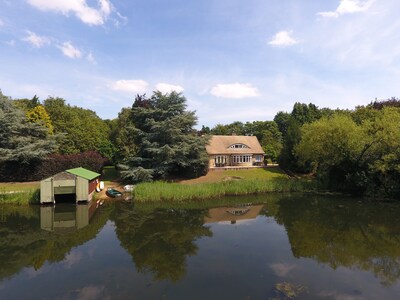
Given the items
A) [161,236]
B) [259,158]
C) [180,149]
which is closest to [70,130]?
[180,149]

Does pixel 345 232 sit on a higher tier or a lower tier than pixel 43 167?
lower

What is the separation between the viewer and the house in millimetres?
48469

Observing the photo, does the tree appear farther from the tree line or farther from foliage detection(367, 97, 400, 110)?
foliage detection(367, 97, 400, 110)

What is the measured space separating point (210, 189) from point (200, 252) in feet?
51.1

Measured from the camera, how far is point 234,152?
4941cm

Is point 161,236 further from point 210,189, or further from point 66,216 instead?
point 210,189

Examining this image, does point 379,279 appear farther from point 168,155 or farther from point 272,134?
point 272,134

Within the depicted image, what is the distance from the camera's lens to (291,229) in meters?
19.9

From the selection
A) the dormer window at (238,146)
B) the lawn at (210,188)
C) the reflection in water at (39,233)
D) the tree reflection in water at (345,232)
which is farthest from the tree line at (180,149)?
the reflection in water at (39,233)

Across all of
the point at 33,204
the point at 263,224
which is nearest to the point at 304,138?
the point at 263,224

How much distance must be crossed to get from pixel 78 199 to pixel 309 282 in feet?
70.8

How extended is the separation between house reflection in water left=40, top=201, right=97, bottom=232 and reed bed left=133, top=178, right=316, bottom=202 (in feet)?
16.6

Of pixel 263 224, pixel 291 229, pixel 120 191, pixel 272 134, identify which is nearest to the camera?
pixel 291 229

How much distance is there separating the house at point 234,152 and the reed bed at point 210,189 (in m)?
14.9
